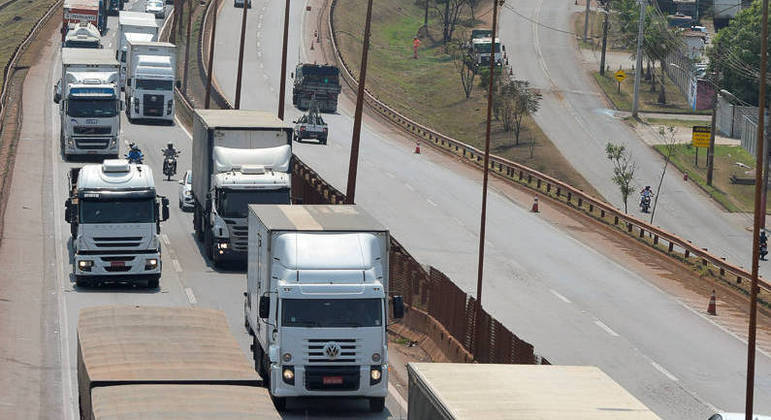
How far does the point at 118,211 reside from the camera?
4166 centimetres

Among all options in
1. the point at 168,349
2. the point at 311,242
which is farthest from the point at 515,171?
the point at 168,349

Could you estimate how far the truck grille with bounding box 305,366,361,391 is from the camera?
28.3 meters

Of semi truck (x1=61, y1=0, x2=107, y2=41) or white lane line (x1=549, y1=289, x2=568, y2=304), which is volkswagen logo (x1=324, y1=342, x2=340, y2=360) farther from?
semi truck (x1=61, y1=0, x2=107, y2=41)

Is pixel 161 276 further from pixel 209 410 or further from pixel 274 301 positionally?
pixel 209 410

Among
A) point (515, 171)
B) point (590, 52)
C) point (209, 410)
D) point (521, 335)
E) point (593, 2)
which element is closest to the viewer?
point (209, 410)

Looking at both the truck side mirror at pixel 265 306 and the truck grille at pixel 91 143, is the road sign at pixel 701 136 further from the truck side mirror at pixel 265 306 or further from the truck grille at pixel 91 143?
the truck side mirror at pixel 265 306

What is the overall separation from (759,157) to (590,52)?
384 feet

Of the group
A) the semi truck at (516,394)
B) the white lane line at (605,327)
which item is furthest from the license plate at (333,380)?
the white lane line at (605,327)

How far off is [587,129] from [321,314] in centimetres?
7949

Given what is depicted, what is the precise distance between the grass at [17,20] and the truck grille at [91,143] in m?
57.5

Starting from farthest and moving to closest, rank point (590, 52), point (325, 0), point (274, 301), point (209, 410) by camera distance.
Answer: point (325, 0)
point (590, 52)
point (274, 301)
point (209, 410)

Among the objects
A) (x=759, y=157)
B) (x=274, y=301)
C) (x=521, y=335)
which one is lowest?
(x=521, y=335)

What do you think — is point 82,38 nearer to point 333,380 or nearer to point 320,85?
point 320,85

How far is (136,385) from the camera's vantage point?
20.8 m
